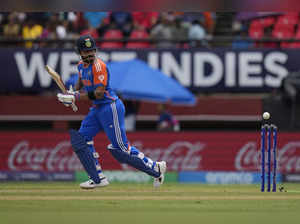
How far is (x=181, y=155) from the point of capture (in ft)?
51.3

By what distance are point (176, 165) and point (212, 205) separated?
271 inches

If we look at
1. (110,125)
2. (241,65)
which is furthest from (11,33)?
(110,125)

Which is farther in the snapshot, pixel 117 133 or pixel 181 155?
pixel 181 155

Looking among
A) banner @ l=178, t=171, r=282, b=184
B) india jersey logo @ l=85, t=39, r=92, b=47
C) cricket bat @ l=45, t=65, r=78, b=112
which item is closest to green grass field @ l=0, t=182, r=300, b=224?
cricket bat @ l=45, t=65, r=78, b=112

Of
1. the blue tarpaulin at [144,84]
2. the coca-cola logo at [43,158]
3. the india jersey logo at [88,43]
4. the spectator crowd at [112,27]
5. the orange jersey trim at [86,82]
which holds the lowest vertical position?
the coca-cola logo at [43,158]

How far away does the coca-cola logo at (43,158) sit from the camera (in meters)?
15.7

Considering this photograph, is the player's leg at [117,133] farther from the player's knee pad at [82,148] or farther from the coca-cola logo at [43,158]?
the coca-cola logo at [43,158]

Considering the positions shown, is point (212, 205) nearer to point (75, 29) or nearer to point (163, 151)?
point (163, 151)

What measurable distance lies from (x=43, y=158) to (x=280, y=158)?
15.9 feet


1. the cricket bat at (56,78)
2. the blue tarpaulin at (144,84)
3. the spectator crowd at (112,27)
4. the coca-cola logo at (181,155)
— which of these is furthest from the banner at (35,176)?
the cricket bat at (56,78)

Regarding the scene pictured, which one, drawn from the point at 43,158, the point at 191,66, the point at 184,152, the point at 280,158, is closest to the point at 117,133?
the point at 184,152

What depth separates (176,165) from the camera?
15633 mm

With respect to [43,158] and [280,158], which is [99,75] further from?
[280,158]

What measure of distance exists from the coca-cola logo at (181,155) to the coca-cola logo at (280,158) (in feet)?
2.68
